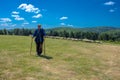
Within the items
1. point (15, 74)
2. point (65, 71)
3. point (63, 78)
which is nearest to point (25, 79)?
point (15, 74)

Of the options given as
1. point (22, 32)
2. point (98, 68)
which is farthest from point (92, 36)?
point (98, 68)

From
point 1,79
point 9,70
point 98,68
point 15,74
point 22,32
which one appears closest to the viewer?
point 1,79

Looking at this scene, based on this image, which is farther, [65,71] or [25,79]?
[65,71]

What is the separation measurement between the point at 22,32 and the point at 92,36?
41169 millimetres

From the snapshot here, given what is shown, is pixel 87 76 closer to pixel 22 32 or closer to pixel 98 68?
pixel 98 68

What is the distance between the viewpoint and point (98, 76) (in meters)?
13.0

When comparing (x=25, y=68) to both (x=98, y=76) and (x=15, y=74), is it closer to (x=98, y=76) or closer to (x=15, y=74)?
(x=15, y=74)

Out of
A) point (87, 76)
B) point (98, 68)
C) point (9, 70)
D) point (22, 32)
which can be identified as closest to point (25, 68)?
point (9, 70)

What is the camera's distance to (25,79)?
38.1 ft

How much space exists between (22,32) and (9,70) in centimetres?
12488

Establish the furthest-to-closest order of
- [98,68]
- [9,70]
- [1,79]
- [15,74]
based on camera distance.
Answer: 1. [98,68]
2. [9,70]
3. [15,74]
4. [1,79]

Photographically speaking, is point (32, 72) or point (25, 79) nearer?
point (25, 79)

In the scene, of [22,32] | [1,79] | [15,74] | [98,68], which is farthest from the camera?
[22,32]

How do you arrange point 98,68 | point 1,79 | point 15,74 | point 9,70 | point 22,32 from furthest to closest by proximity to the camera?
point 22,32 → point 98,68 → point 9,70 → point 15,74 → point 1,79
